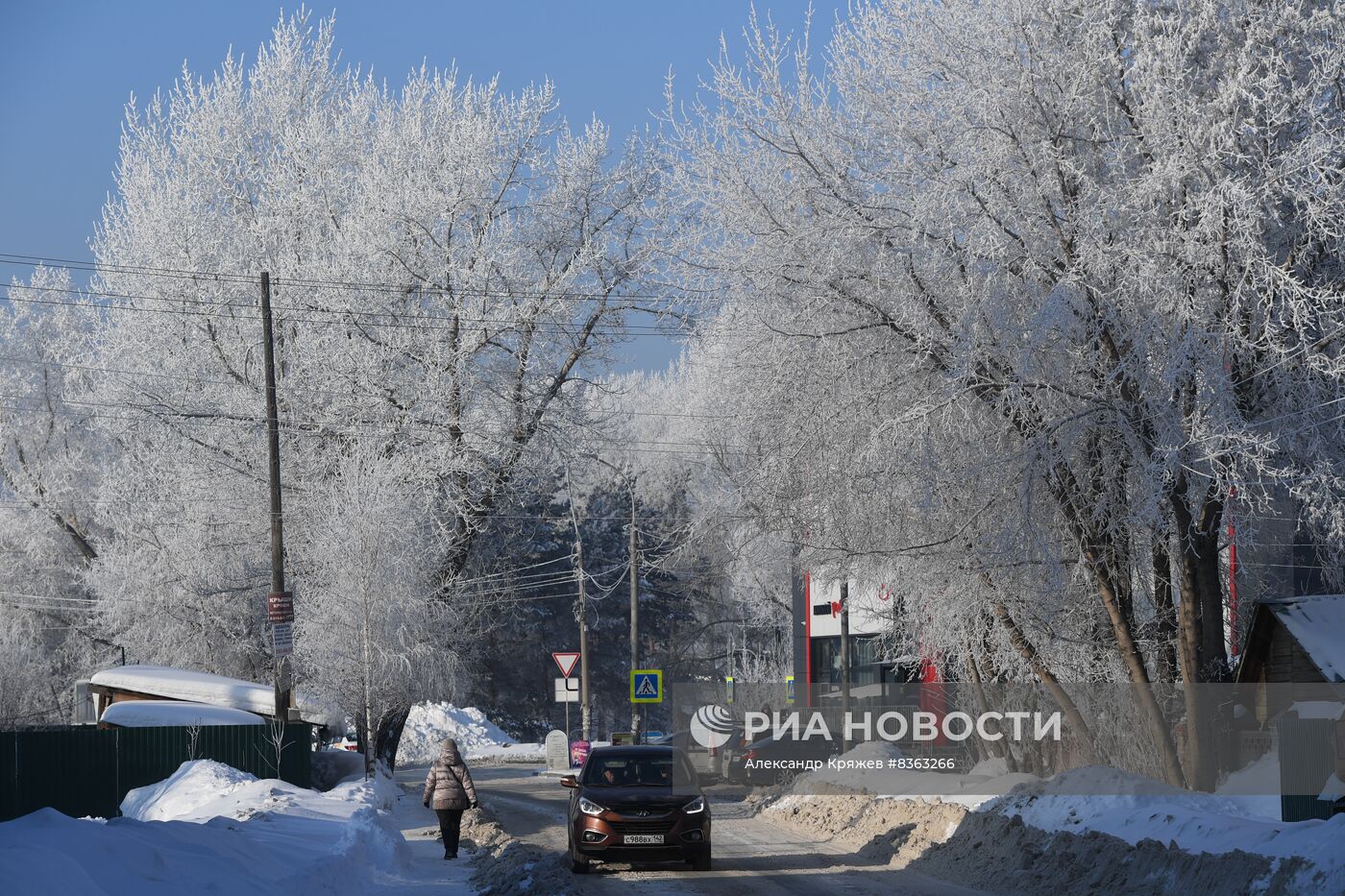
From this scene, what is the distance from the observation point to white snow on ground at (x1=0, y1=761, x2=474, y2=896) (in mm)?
8781

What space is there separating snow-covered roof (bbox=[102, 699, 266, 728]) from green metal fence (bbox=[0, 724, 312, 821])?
270cm

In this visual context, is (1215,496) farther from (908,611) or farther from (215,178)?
(215,178)

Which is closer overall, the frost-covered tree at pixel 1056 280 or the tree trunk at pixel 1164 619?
the frost-covered tree at pixel 1056 280

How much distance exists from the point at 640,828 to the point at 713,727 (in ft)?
75.3

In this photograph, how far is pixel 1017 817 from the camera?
50.6ft

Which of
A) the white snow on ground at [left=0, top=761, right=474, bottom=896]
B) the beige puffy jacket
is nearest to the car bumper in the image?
the white snow on ground at [left=0, top=761, right=474, bottom=896]

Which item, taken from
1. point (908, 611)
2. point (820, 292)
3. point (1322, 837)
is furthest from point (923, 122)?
point (1322, 837)

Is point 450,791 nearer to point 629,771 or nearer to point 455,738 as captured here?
point 629,771

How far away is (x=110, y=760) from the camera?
938 inches

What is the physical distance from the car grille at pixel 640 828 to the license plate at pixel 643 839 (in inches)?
1.3

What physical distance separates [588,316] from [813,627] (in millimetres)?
20943

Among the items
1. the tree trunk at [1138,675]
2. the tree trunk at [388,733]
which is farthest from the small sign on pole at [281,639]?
the tree trunk at [1138,675]

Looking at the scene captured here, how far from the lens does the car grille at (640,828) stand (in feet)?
52.6

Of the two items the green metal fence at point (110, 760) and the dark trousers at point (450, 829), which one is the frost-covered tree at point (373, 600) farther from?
the dark trousers at point (450, 829)
